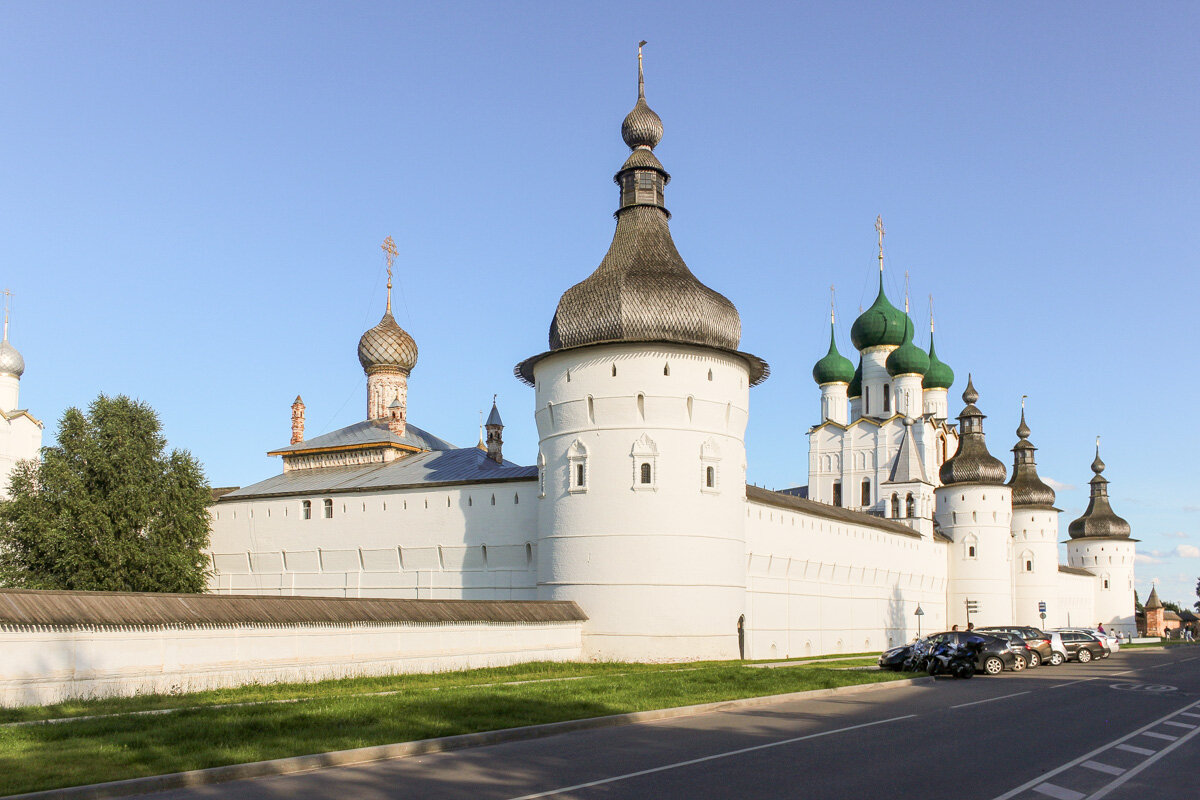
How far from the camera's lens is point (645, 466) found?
28.9m

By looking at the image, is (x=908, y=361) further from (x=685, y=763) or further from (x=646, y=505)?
(x=685, y=763)

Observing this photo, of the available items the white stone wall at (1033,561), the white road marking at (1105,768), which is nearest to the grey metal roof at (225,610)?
the white road marking at (1105,768)

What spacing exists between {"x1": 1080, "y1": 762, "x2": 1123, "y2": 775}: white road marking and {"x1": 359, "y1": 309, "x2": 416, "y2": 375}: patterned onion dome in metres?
39.6

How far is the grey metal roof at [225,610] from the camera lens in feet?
53.6

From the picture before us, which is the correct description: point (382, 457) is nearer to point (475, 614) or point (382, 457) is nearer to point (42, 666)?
point (475, 614)

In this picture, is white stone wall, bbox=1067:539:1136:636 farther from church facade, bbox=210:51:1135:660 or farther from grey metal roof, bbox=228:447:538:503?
grey metal roof, bbox=228:447:538:503

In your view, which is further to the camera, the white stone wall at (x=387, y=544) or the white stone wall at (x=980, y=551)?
the white stone wall at (x=980, y=551)

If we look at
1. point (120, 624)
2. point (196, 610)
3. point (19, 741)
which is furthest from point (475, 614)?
point (19, 741)

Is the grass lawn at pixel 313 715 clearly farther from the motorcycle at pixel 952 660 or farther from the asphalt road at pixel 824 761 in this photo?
the motorcycle at pixel 952 660

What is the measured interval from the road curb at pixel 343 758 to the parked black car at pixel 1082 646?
24.9m

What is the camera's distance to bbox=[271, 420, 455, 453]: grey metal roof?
43.7 meters

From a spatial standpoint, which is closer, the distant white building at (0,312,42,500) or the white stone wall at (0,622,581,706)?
the white stone wall at (0,622,581,706)

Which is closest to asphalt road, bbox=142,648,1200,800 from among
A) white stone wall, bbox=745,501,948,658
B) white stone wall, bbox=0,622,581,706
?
white stone wall, bbox=0,622,581,706

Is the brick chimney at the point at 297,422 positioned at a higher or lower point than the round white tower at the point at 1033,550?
higher
